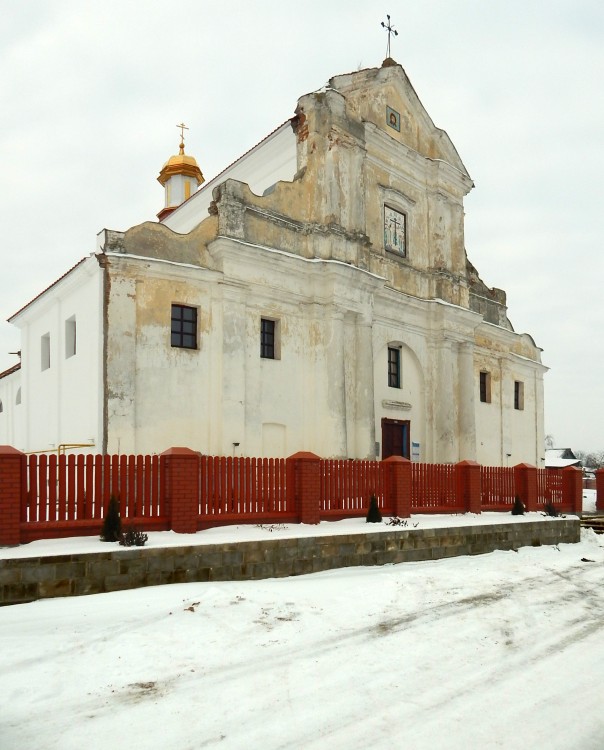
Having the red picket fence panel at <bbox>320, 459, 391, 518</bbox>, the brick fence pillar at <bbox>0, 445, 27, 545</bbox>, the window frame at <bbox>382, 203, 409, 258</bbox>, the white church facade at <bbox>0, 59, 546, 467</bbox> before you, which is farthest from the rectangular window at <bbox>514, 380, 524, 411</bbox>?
the brick fence pillar at <bbox>0, 445, 27, 545</bbox>

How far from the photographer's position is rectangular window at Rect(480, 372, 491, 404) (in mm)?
26859

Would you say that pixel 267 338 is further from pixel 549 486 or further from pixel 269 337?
pixel 549 486

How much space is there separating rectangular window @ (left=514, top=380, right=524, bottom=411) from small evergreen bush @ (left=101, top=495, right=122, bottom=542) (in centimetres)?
2216

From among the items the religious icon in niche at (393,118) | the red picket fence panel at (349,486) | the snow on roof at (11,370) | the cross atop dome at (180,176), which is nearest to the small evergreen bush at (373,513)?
the red picket fence panel at (349,486)

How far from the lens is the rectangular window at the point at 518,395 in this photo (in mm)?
29312

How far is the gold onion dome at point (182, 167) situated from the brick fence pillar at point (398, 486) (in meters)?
25.9

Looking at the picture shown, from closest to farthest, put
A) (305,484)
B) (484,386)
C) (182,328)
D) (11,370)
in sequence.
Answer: (305,484) → (182,328) → (11,370) → (484,386)

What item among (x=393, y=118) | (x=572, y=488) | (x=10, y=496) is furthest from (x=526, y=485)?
(x=10, y=496)

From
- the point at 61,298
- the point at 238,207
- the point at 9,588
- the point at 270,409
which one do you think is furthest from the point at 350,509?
the point at 61,298

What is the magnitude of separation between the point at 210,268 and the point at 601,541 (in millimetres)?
12076

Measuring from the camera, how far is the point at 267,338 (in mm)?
19203

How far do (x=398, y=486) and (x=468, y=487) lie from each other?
9.65 feet

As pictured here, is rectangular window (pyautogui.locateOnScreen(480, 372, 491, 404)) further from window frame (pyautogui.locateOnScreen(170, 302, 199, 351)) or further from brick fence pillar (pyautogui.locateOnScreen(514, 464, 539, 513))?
window frame (pyautogui.locateOnScreen(170, 302, 199, 351))

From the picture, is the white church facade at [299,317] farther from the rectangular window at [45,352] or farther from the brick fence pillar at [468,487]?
the brick fence pillar at [468,487]
